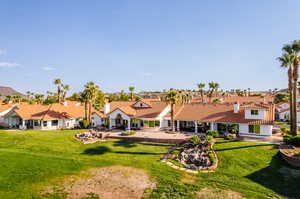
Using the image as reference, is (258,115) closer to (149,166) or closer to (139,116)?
(149,166)

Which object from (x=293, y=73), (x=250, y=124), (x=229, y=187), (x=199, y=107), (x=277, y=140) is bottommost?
(x=229, y=187)

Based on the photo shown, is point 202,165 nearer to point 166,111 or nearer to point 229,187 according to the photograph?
point 229,187

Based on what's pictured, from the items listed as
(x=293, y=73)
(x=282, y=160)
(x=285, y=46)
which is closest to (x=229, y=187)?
(x=282, y=160)

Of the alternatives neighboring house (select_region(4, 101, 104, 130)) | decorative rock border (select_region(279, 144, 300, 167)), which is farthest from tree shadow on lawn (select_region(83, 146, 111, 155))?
decorative rock border (select_region(279, 144, 300, 167))

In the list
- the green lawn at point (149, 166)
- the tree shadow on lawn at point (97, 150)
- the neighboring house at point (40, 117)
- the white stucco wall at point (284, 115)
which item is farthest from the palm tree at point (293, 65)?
the neighboring house at point (40, 117)

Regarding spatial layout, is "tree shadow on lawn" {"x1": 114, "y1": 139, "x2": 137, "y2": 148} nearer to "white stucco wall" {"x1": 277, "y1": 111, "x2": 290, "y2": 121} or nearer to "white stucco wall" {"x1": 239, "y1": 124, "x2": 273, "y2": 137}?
"white stucco wall" {"x1": 239, "y1": 124, "x2": 273, "y2": 137}

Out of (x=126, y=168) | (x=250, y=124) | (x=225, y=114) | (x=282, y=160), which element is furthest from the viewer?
(x=225, y=114)
